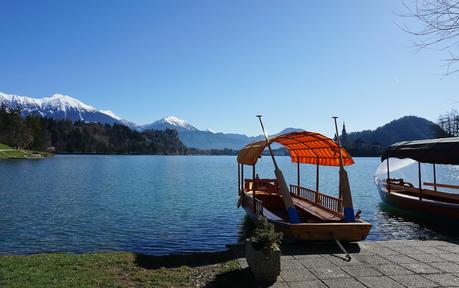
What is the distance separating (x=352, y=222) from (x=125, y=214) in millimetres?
17797

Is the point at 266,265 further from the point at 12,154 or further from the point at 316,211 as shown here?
the point at 12,154

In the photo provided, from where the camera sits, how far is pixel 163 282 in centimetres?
1052

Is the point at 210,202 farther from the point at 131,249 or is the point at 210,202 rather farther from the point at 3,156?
the point at 3,156

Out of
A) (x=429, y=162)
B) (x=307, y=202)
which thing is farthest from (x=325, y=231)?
(x=429, y=162)

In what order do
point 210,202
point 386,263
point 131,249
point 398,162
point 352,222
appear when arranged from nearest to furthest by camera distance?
point 386,263
point 352,222
point 131,249
point 210,202
point 398,162

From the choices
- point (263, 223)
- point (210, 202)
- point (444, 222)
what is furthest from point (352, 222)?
point (210, 202)

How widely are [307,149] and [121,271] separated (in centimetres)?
1413

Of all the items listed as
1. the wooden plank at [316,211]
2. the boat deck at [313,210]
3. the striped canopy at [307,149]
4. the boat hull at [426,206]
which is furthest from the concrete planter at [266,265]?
the boat hull at [426,206]

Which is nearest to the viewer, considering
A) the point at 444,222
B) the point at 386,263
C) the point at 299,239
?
the point at 386,263


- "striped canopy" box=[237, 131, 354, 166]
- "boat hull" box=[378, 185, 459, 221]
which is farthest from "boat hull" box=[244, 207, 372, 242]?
"boat hull" box=[378, 185, 459, 221]

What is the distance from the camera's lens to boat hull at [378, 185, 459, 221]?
2208 cm

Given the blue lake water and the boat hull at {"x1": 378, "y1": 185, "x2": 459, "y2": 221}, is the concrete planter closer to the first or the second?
the blue lake water

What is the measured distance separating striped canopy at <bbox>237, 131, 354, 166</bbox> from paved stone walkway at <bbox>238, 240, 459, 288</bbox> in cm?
512

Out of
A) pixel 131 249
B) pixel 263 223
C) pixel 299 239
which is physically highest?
pixel 263 223
